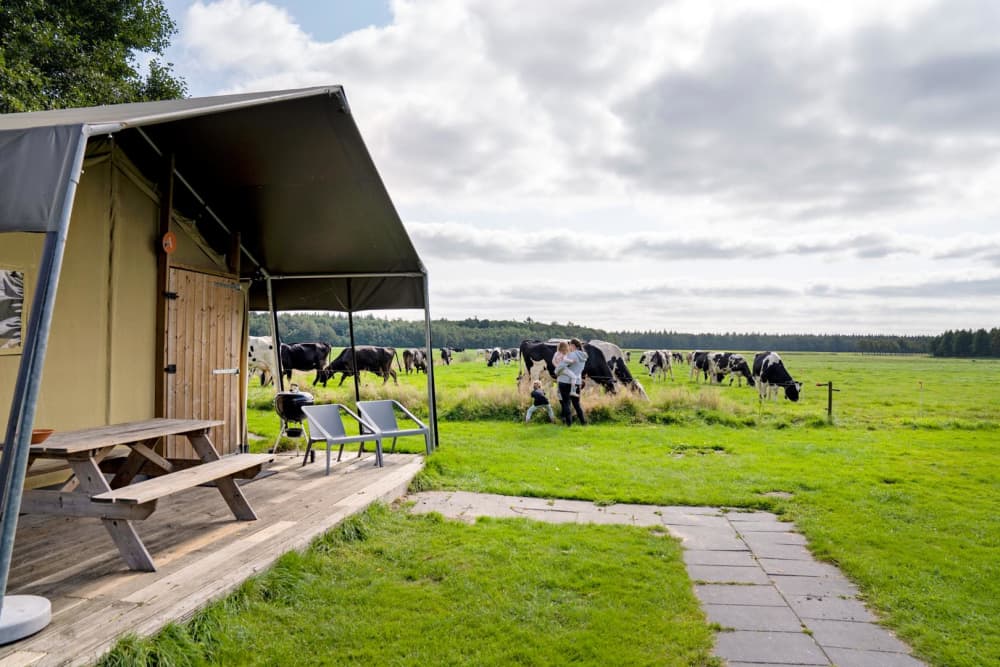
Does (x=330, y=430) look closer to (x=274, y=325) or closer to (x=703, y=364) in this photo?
(x=274, y=325)

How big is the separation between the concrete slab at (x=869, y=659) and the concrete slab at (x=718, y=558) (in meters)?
1.45

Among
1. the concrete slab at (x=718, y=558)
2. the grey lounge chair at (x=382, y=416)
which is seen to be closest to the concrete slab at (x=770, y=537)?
the concrete slab at (x=718, y=558)

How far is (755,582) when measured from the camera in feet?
15.1

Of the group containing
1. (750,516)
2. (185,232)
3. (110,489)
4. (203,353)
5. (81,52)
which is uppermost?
(81,52)

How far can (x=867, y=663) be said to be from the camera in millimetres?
3369

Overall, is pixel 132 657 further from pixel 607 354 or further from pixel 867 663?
pixel 607 354

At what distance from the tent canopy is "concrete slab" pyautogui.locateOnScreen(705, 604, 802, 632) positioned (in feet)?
13.1

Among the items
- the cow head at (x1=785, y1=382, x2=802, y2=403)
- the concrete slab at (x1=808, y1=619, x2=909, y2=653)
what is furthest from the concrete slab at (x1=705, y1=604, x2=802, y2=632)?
the cow head at (x1=785, y1=382, x2=802, y2=403)

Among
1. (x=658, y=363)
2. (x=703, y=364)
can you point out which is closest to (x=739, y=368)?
(x=703, y=364)

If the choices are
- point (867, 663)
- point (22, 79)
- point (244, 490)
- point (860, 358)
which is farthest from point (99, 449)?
point (860, 358)

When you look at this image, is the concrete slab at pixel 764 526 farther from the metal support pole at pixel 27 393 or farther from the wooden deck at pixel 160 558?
the metal support pole at pixel 27 393

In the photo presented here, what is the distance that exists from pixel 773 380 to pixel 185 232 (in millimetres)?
18624

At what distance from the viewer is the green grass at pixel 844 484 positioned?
421 centimetres

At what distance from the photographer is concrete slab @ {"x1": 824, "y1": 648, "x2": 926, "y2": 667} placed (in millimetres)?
3357
